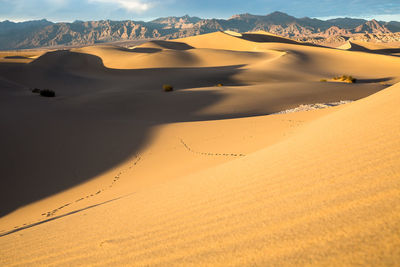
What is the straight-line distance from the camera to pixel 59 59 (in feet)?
140

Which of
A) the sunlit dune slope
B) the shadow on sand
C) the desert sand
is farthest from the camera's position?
the shadow on sand

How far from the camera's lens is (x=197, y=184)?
4195mm

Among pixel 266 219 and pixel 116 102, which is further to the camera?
pixel 116 102

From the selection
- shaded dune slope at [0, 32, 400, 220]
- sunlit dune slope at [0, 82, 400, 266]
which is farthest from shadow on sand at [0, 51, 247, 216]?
sunlit dune slope at [0, 82, 400, 266]

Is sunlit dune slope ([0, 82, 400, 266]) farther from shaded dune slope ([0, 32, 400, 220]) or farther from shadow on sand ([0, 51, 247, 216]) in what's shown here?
shaded dune slope ([0, 32, 400, 220])

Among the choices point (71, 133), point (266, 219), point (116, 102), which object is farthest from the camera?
point (116, 102)

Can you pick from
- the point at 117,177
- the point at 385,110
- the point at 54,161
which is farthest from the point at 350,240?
the point at 54,161

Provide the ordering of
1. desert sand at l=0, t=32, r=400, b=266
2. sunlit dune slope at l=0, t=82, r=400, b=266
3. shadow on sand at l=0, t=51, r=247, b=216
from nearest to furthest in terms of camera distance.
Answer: sunlit dune slope at l=0, t=82, r=400, b=266 → desert sand at l=0, t=32, r=400, b=266 → shadow on sand at l=0, t=51, r=247, b=216

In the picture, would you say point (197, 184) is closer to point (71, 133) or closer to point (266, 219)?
point (266, 219)

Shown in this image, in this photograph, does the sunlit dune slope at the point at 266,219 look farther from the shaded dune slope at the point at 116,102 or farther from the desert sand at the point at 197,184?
the shaded dune slope at the point at 116,102

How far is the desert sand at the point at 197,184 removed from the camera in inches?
78.8

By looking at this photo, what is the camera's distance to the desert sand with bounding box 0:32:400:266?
200 cm

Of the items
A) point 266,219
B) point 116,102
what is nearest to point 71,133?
point 116,102

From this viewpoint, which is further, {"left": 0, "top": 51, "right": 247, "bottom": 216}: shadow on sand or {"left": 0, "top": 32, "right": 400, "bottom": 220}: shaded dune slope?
{"left": 0, "top": 32, "right": 400, "bottom": 220}: shaded dune slope
